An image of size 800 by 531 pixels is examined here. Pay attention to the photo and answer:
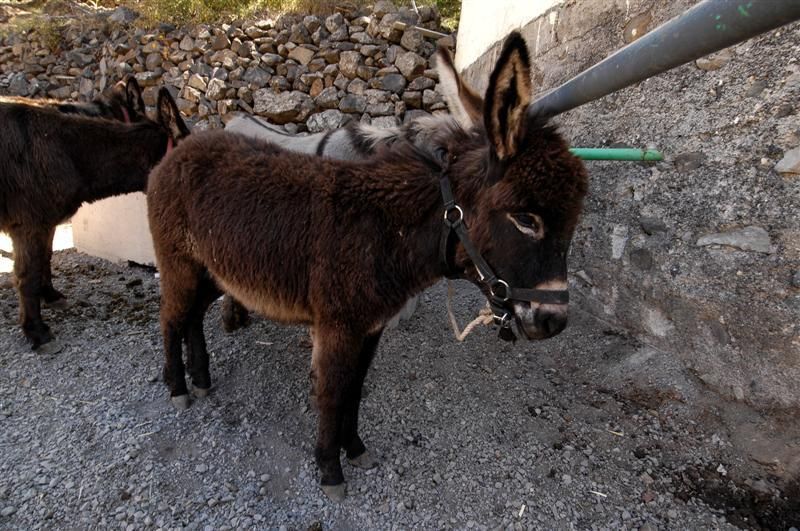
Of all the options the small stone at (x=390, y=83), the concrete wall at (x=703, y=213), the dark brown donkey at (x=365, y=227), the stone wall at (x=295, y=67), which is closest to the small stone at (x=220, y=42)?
the stone wall at (x=295, y=67)

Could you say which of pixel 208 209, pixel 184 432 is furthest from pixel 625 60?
pixel 184 432

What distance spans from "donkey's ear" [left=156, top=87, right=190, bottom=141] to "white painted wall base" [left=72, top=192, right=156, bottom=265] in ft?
5.73

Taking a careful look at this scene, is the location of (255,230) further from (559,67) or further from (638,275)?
(559,67)

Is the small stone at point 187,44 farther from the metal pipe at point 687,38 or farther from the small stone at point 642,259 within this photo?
the small stone at point 642,259

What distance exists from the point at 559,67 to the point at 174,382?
4.28m

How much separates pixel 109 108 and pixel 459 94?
15.7 ft

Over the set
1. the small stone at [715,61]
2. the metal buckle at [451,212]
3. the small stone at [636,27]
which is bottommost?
the metal buckle at [451,212]

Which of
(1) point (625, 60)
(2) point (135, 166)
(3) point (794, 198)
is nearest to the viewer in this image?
(1) point (625, 60)

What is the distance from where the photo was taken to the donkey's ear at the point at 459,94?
2.17 m

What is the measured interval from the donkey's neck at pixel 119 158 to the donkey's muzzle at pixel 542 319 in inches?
161

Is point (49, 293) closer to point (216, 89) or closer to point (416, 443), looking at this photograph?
point (216, 89)

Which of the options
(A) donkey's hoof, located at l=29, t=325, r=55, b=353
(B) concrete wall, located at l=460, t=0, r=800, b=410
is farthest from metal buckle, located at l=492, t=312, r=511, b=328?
(A) donkey's hoof, located at l=29, t=325, r=55, b=353

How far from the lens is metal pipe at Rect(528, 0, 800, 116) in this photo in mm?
990

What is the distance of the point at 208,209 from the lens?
7.98 ft
